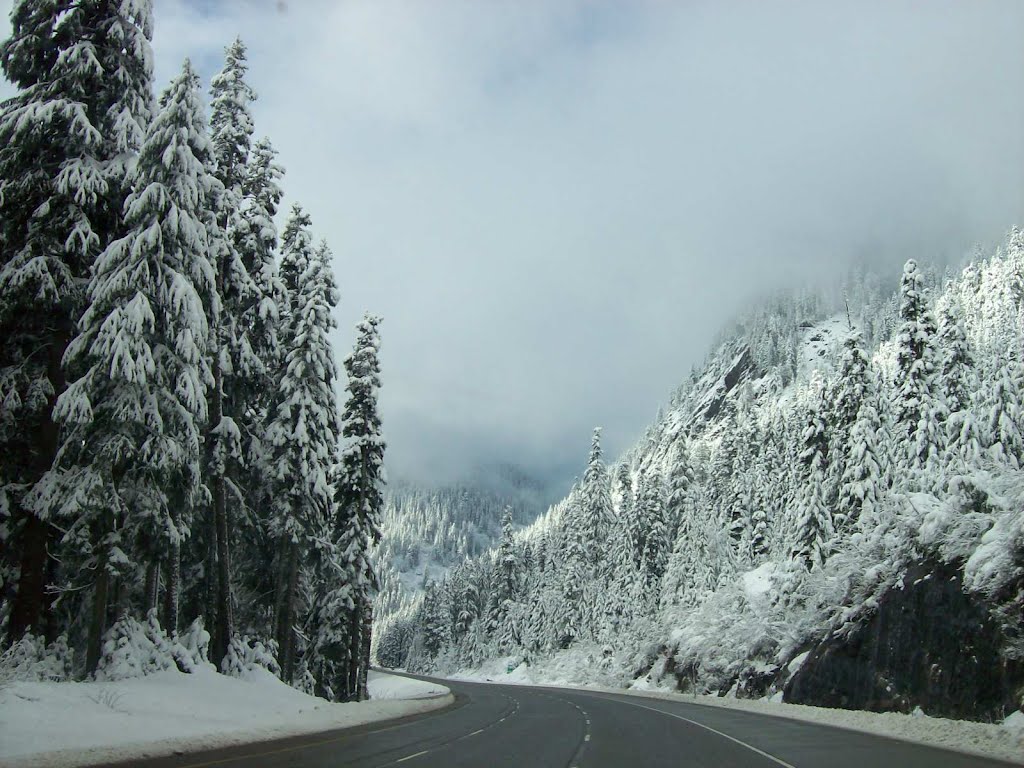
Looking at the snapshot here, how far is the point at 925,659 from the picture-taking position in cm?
2225

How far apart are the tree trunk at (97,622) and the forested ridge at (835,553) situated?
2209 cm

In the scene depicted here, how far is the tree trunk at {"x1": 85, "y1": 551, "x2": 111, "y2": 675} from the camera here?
17.5 meters

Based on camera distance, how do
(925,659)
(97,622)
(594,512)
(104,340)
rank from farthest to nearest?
(594,512) < (925,659) < (97,622) < (104,340)

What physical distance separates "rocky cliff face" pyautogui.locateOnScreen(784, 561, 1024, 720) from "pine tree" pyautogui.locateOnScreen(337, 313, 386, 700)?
2143cm

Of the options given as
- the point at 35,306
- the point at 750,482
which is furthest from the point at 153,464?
the point at 750,482

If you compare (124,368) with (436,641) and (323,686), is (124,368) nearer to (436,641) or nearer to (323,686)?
(323,686)

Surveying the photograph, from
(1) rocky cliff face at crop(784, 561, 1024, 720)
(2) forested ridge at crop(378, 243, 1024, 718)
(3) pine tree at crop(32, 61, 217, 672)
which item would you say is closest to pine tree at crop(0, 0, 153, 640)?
(3) pine tree at crop(32, 61, 217, 672)

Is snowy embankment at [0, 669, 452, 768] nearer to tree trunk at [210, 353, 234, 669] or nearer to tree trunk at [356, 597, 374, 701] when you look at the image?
tree trunk at [210, 353, 234, 669]

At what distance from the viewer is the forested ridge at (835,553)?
21.6 meters

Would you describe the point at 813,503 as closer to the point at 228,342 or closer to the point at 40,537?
the point at 228,342

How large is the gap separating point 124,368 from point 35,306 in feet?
10.9

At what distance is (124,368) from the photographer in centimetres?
1667

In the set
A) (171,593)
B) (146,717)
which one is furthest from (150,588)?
(146,717)

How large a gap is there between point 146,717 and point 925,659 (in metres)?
21.2
